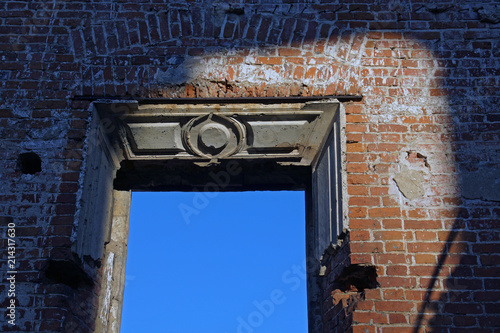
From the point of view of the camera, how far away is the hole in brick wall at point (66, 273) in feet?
13.0

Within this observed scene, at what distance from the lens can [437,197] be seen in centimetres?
408

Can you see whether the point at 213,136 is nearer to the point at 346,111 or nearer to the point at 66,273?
the point at 346,111

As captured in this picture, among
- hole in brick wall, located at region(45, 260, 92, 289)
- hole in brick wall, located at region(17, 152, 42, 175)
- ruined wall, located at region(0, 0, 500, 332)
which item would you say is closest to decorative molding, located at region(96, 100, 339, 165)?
ruined wall, located at region(0, 0, 500, 332)

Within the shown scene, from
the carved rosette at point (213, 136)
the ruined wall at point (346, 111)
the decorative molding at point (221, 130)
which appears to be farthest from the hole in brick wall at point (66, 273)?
the carved rosette at point (213, 136)

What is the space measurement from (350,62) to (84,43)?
2.14 metres

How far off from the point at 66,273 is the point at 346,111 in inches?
94.9

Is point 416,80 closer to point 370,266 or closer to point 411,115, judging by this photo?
point 411,115

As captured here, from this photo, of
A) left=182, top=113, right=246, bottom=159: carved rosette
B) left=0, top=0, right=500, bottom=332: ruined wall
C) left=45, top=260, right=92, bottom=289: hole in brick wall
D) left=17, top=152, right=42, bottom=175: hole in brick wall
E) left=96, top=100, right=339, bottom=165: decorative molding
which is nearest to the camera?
left=0, top=0, right=500, bottom=332: ruined wall

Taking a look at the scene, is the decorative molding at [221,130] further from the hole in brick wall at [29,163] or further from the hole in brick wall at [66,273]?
the hole in brick wall at [66,273]

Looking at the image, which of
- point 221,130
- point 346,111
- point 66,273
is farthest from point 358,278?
point 66,273

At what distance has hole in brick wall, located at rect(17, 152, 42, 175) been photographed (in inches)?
167

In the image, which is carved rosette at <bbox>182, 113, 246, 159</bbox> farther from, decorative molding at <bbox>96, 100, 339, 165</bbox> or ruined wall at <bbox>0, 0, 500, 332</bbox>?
ruined wall at <bbox>0, 0, 500, 332</bbox>

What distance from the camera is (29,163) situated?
4.30 metres

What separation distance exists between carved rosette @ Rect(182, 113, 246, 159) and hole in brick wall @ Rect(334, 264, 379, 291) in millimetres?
1368
